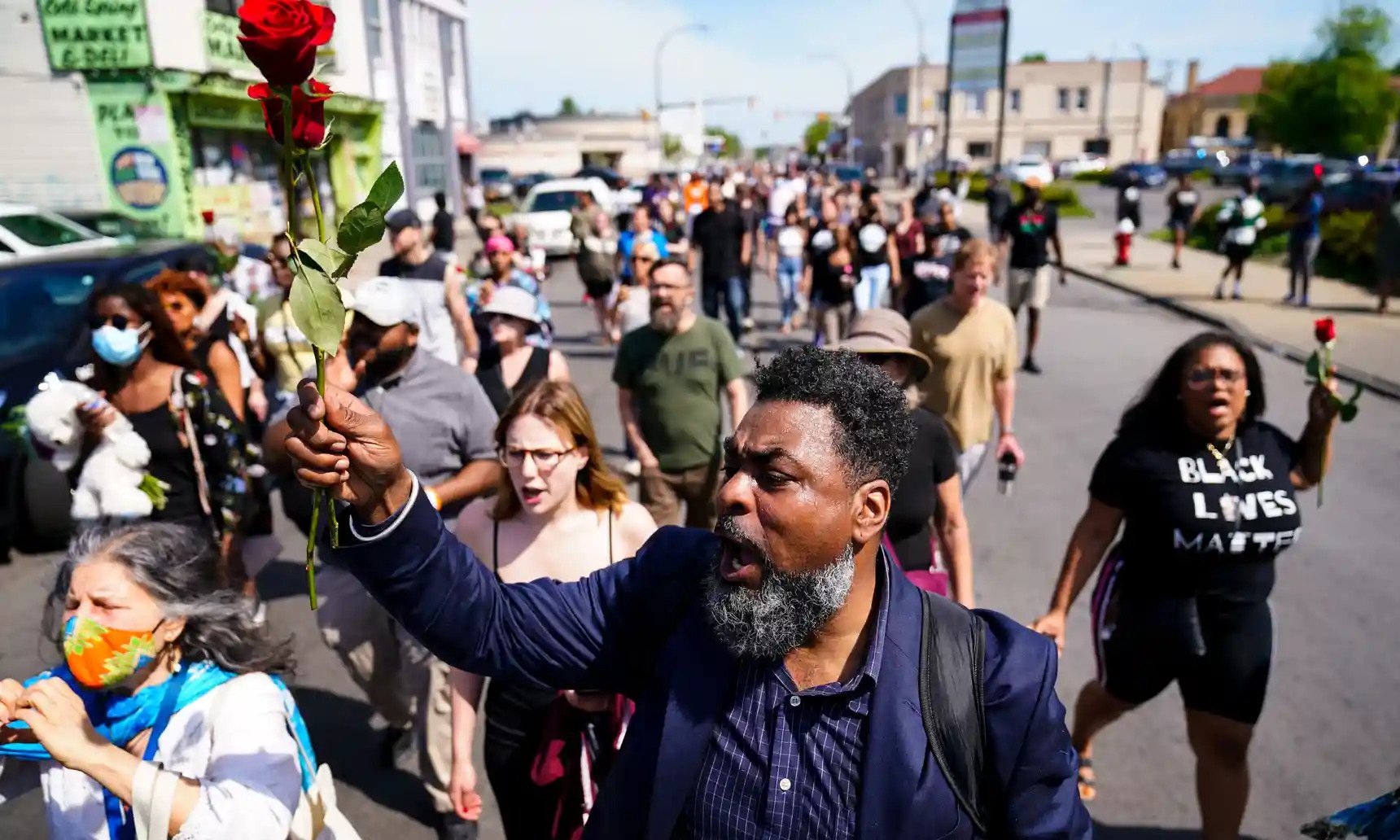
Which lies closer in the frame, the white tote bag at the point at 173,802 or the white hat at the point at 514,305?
the white tote bag at the point at 173,802

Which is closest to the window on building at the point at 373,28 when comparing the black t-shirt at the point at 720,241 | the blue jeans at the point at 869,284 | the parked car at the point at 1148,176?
the black t-shirt at the point at 720,241

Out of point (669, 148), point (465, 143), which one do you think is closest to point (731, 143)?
point (669, 148)

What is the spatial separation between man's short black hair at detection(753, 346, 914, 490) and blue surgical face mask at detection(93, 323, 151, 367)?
2.73 meters

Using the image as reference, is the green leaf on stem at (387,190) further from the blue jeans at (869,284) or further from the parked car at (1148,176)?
the parked car at (1148,176)

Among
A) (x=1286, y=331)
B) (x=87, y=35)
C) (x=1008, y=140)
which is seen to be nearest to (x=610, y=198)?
(x=87, y=35)

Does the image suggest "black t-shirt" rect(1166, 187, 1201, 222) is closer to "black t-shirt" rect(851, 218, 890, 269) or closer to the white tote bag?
"black t-shirt" rect(851, 218, 890, 269)

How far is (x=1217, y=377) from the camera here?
2969 millimetres

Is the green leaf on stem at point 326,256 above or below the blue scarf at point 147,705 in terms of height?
above

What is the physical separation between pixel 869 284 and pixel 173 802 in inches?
340

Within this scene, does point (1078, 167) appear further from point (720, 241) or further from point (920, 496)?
point (920, 496)

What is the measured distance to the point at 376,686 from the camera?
366 cm

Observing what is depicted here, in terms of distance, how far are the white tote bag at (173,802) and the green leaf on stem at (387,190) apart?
1305 mm

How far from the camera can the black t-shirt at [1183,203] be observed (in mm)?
18297

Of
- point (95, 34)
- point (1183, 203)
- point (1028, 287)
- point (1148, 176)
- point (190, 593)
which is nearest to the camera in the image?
point (190, 593)
